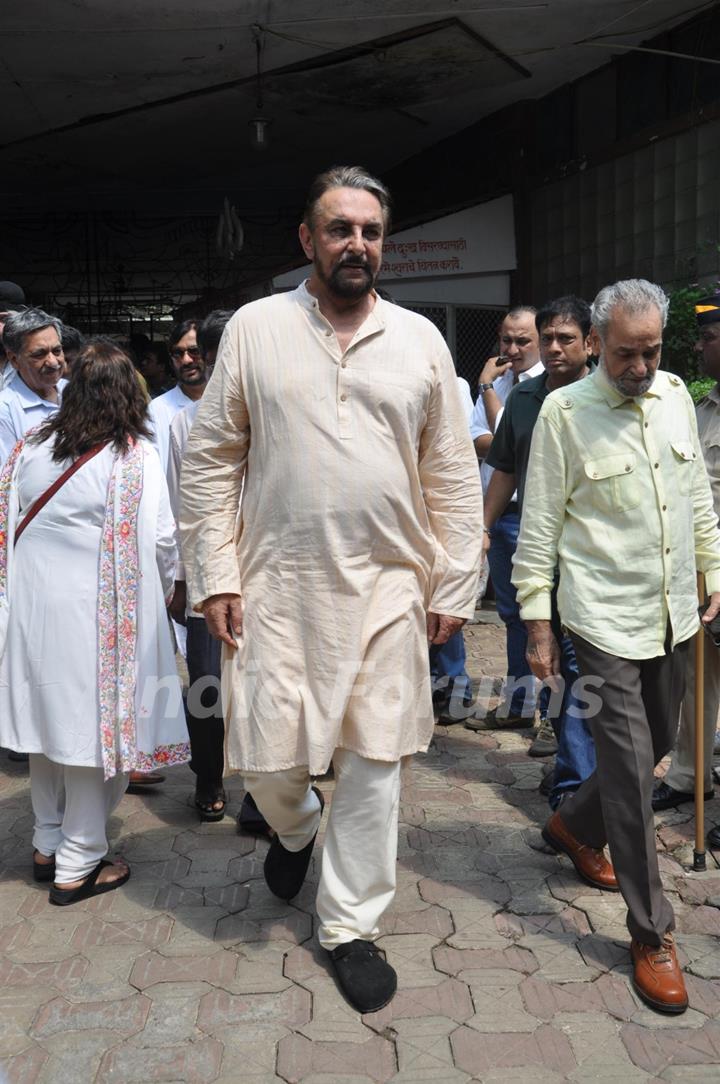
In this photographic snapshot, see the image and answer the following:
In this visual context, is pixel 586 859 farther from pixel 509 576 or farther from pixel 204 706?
pixel 509 576

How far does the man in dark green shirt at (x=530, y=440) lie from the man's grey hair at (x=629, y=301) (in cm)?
83

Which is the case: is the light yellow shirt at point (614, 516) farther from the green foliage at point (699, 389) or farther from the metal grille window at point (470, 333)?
the metal grille window at point (470, 333)

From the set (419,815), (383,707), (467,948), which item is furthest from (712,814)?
(383,707)

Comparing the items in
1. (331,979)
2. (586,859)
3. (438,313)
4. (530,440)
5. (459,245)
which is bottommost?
(331,979)

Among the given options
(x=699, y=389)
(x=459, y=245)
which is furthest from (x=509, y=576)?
(x=459, y=245)

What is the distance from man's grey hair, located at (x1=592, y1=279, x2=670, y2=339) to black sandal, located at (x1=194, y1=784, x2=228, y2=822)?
92.8 inches

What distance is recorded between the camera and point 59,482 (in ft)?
11.8

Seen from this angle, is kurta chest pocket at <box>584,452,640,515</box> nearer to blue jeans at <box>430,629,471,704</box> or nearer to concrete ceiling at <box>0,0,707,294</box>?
blue jeans at <box>430,629,471,704</box>

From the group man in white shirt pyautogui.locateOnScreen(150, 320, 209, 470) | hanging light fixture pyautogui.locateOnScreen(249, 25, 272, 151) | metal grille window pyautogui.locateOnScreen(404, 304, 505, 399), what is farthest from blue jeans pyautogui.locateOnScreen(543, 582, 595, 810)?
metal grille window pyautogui.locateOnScreen(404, 304, 505, 399)

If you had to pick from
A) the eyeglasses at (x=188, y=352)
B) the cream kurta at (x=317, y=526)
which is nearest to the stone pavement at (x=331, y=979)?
the cream kurta at (x=317, y=526)

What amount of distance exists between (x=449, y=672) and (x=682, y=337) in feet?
9.80

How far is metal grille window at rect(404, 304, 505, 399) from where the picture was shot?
11148mm

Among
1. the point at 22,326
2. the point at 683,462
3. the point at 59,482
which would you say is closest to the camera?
the point at 683,462

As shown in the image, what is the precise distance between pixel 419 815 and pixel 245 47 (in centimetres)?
675
